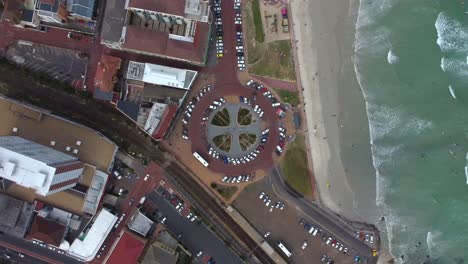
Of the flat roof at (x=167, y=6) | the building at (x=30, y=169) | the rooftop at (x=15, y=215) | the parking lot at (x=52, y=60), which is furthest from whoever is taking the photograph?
the parking lot at (x=52, y=60)

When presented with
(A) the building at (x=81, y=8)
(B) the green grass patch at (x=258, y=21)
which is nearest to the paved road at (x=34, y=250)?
(A) the building at (x=81, y=8)

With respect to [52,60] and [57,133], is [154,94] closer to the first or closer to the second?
[57,133]

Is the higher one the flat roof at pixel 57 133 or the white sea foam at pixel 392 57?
the white sea foam at pixel 392 57

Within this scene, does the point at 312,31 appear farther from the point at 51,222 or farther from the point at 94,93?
the point at 51,222

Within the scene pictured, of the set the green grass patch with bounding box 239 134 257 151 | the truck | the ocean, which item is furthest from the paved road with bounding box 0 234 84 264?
the ocean

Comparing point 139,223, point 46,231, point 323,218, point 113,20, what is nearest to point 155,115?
point 113,20

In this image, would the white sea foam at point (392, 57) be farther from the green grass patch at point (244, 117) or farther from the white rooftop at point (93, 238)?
the white rooftop at point (93, 238)
